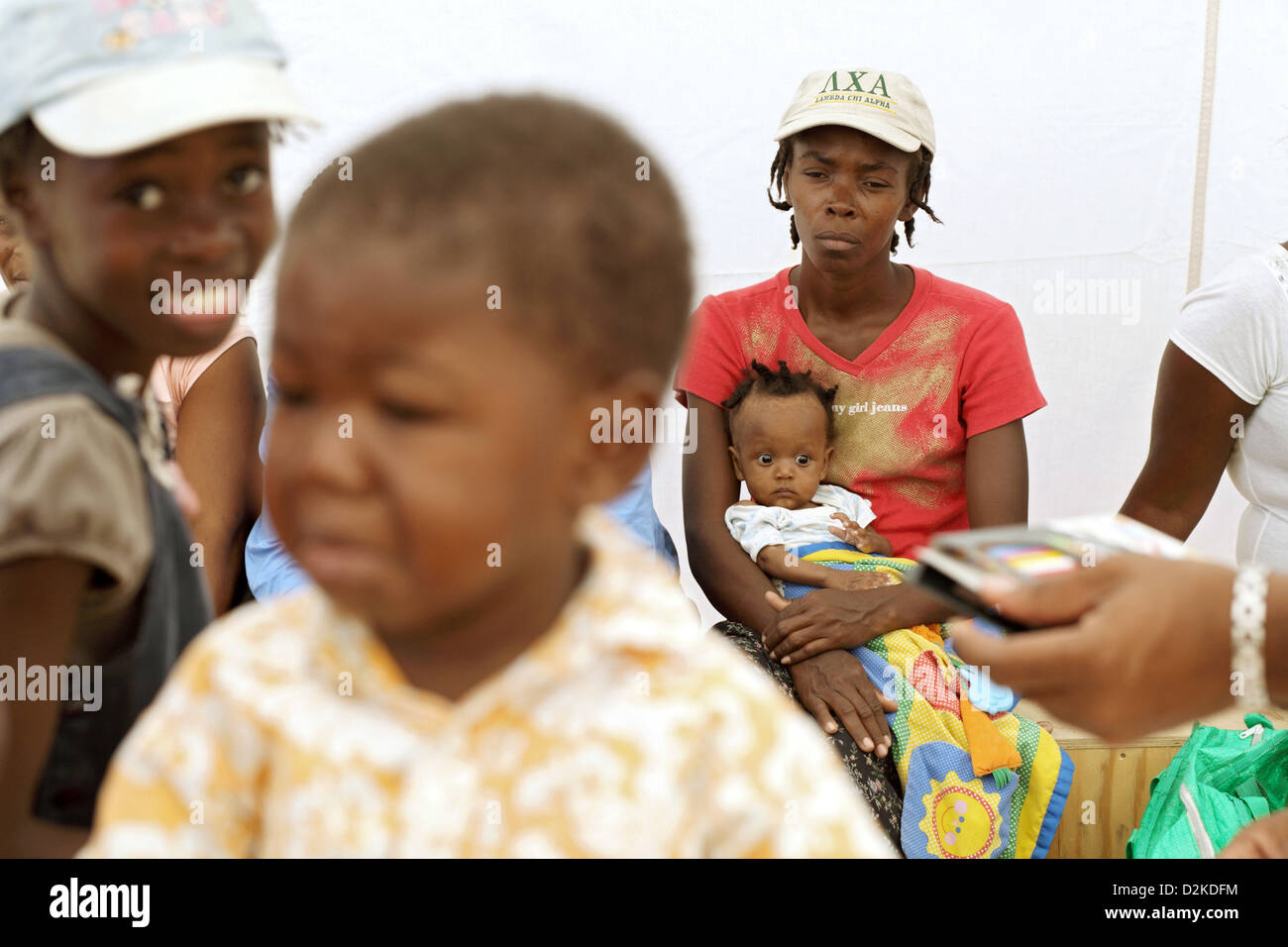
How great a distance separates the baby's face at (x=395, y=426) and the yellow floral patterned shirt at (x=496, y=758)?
0.32 ft

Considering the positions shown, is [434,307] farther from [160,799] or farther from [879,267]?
[879,267]

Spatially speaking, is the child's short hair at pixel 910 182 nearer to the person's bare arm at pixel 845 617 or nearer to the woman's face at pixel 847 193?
the woman's face at pixel 847 193

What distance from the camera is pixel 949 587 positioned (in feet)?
3.40

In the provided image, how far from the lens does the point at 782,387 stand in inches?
96.3

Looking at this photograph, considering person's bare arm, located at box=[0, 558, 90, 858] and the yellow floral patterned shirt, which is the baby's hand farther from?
person's bare arm, located at box=[0, 558, 90, 858]

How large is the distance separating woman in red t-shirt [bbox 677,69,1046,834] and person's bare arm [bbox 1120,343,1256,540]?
9.6 inches

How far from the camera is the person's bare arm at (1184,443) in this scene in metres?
2.17

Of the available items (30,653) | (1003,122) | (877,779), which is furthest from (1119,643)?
(1003,122)

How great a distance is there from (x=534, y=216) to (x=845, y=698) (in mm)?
1515

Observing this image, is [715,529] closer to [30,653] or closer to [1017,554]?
[1017,554]

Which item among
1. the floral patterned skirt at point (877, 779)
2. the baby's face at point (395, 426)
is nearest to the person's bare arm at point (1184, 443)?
the floral patterned skirt at point (877, 779)
